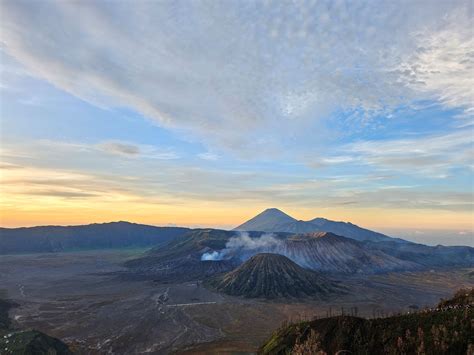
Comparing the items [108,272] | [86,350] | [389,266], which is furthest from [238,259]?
[86,350]

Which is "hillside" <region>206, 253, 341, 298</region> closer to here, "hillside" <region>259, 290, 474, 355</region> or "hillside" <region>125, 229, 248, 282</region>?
"hillside" <region>125, 229, 248, 282</region>

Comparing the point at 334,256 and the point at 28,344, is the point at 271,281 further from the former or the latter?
the point at 28,344

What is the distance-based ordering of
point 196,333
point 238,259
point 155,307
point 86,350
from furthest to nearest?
point 238,259
point 155,307
point 196,333
point 86,350

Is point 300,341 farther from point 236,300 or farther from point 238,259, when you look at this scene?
point 238,259

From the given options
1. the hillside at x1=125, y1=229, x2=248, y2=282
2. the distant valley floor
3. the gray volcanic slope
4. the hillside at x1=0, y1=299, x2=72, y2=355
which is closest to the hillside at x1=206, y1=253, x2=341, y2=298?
the distant valley floor

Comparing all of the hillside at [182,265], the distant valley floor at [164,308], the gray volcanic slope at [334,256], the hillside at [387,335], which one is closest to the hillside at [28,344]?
the distant valley floor at [164,308]

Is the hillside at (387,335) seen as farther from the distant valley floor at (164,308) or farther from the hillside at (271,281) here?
the hillside at (271,281)
